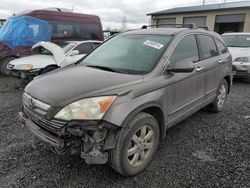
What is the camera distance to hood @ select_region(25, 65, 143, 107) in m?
2.10

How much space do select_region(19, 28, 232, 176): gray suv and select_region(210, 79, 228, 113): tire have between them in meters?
0.78

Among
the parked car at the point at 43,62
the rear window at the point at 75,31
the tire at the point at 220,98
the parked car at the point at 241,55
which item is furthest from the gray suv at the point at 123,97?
the rear window at the point at 75,31

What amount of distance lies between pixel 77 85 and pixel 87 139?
603mm

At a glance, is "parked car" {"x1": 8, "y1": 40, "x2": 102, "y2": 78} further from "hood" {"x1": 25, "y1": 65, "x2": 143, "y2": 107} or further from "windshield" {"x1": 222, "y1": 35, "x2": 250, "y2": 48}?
"windshield" {"x1": 222, "y1": 35, "x2": 250, "y2": 48}

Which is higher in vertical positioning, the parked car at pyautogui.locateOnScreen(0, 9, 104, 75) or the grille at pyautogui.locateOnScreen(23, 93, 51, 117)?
the parked car at pyautogui.locateOnScreen(0, 9, 104, 75)

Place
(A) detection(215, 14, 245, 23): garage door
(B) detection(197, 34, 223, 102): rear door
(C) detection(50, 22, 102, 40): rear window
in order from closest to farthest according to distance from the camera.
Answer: (B) detection(197, 34, 223, 102): rear door < (C) detection(50, 22, 102, 40): rear window < (A) detection(215, 14, 245, 23): garage door

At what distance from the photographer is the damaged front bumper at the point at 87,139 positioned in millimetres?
1982

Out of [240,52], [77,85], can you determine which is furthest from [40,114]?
[240,52]

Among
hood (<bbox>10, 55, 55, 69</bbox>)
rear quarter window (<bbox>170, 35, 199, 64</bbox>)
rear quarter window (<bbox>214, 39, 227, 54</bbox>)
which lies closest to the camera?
rear quarter window (<bbox>170, 35, 199, 64</bbox>)

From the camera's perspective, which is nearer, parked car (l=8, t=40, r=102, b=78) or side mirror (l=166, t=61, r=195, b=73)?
side mirror (l=166, t=61, r=195, b=73)

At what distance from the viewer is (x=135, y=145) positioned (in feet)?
7.89

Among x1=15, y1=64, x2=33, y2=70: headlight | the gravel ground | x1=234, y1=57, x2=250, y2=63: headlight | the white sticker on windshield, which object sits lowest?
the gravel ground

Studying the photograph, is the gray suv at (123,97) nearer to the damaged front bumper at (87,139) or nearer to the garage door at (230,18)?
the damaged front bumper at (87,139)

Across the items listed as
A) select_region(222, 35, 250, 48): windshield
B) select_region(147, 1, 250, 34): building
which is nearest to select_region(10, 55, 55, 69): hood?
select_region(222, 35, 250, 48): windshield
